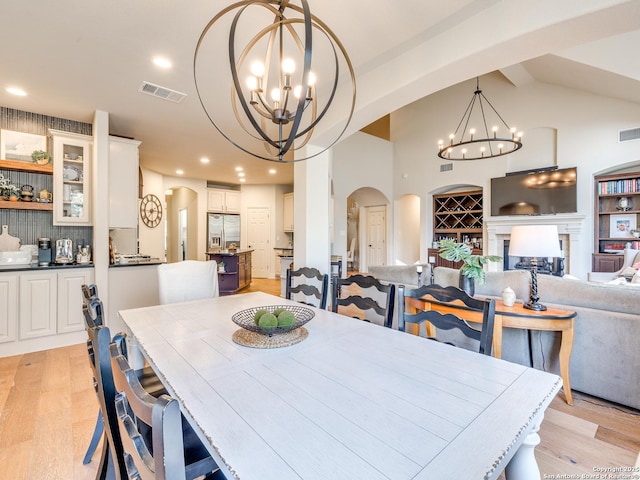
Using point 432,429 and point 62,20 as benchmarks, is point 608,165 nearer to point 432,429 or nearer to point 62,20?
point 432,429

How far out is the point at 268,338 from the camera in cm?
144

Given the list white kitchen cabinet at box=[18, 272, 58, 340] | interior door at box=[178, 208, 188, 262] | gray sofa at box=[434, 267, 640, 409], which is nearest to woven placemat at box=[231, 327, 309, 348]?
gray sofa at box=[434, 267, 640, 409]

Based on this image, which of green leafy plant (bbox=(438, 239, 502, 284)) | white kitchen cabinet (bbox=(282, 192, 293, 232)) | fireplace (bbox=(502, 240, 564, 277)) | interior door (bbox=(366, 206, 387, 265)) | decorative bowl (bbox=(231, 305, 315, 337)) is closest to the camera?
decorative bowl (bbox=(231, 305, 315, 337))

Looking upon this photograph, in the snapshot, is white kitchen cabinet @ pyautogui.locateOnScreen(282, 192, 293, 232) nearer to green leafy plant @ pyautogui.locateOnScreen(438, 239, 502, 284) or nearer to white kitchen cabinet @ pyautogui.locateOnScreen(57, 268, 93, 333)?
white kitchen cabinet @ pyautogui.locateOnScreen(57, 268, 93, 333)

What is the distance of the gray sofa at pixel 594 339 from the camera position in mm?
2121

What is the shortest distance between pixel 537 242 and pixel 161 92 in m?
3.62

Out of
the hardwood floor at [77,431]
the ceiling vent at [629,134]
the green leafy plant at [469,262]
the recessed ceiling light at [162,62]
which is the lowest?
the hardwood floor at [77,431]

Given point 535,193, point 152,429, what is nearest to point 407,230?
point 535,193

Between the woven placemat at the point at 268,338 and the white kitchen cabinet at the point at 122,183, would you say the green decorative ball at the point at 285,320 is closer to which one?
the woven placemat at the point at 268,338

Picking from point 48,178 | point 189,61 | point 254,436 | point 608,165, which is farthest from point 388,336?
point 608,165

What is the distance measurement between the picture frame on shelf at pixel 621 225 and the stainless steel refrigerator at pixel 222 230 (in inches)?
321

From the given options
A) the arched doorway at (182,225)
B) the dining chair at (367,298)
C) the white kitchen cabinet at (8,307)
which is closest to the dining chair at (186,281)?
the dining chair at (367,298)

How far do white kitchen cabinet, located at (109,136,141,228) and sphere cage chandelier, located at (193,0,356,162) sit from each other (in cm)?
117

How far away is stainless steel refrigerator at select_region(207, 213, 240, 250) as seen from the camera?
A: 26.0ft
